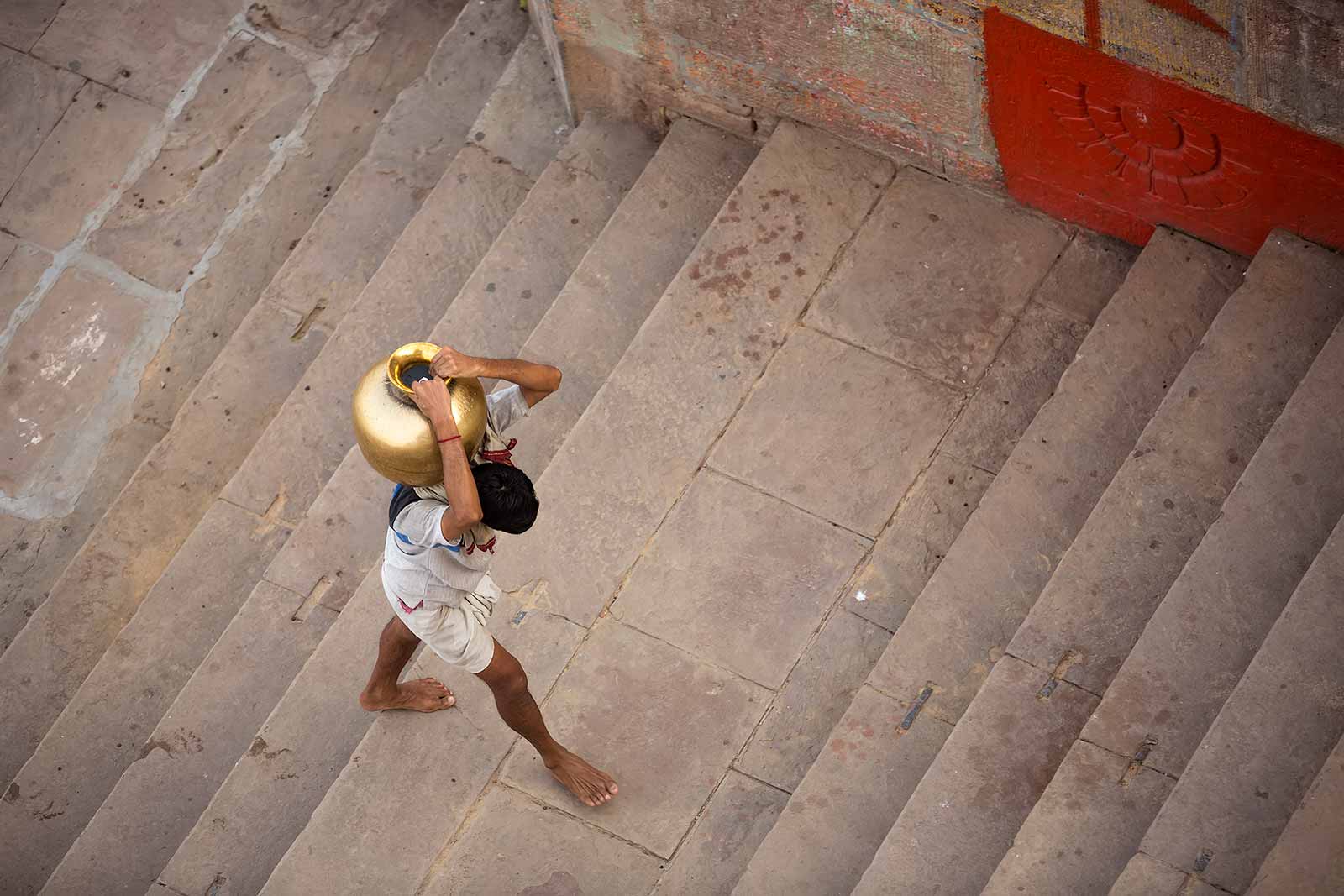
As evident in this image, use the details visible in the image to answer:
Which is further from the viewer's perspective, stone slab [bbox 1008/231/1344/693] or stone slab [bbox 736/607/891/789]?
stone slab [bbox 736/607/891/789]

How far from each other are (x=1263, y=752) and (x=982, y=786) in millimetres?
855

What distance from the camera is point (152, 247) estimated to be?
6.61m

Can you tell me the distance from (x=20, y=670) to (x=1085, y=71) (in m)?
4.82

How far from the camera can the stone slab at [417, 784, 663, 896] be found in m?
4.68

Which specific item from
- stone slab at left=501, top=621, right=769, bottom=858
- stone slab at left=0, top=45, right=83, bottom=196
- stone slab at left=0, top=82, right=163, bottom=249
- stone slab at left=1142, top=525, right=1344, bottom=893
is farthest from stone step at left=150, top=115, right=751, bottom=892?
stone slab at left=0, top=45, right=83, bottom=196

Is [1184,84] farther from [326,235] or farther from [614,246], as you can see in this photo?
[326,235]

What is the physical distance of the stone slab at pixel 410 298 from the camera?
582 cm

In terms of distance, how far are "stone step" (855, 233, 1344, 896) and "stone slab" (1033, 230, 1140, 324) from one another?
0.55 m

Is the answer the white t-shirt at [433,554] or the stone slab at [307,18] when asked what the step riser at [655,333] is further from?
the stone slab at [307,18]

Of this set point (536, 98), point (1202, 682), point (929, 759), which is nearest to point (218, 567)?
point (536, 98)

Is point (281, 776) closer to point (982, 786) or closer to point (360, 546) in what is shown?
point (360, 546)

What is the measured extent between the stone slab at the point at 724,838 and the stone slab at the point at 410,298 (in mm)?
2035

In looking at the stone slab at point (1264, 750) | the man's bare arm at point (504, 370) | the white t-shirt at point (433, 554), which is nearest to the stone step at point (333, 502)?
the white t-shirt at point (433, 554)

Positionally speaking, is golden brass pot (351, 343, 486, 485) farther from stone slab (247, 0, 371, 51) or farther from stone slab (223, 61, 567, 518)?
stone slab (247, 0, 371, 51)
